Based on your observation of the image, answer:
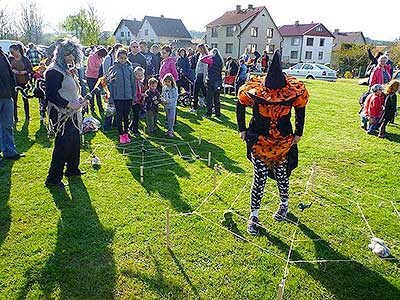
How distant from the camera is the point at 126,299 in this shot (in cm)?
311

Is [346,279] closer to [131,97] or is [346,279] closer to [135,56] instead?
[131,97]

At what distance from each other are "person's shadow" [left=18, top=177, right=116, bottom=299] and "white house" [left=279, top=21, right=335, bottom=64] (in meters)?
51.1

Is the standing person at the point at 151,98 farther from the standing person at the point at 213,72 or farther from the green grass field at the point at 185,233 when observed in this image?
the standing person at the point at 213,72

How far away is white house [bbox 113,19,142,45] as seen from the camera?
65062 mm

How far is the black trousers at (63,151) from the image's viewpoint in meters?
5.05

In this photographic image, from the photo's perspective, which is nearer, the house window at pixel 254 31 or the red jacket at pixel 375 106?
the red jacket at pixel 375 106

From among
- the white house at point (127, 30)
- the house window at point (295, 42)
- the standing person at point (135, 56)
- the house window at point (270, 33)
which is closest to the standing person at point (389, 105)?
the standing person at point (135, 56)

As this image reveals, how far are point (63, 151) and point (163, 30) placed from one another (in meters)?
57.8

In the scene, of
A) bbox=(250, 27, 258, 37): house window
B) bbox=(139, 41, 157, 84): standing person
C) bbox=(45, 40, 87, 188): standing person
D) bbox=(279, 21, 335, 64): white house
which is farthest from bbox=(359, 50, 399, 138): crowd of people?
bbox=(279, 21, 335, 64): white house

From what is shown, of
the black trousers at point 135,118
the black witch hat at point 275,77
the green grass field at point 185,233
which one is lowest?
the green grass field at point 185,233

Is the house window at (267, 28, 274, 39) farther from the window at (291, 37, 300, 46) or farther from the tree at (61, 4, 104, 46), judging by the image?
the tree at (61, 4, 104, 46)

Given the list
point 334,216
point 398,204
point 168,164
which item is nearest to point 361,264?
point 334,216

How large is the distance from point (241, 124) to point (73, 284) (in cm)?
241

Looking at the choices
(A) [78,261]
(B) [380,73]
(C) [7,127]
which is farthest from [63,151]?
(B) [380,73]
